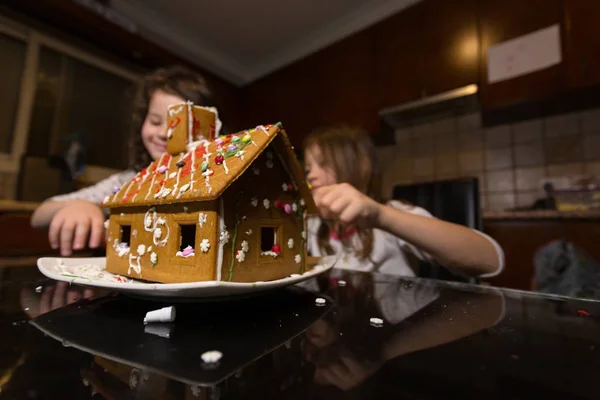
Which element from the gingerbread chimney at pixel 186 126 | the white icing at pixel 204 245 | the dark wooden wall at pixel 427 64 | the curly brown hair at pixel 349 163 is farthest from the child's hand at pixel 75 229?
the dark wooden wall at pixel 427 64

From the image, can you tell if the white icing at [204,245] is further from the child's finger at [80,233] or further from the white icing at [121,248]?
the child's finger at [80,233]

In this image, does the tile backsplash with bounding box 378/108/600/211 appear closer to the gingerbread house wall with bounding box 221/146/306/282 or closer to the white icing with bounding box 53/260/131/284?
the gingerbread house wall with bounding box 221/146/306/282

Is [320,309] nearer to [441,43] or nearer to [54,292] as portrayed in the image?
[54,292]

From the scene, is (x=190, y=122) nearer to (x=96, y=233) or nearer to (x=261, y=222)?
(x=261, y=222)

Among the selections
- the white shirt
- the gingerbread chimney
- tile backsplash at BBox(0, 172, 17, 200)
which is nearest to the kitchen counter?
the white shirt

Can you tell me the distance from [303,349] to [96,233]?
0.55 metres

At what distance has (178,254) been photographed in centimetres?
41

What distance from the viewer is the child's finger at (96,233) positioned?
635mm

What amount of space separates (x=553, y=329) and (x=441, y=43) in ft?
6.31

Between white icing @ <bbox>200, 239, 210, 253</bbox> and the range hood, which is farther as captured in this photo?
the range hood

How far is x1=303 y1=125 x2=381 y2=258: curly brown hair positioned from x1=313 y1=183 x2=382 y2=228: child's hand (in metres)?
0.39

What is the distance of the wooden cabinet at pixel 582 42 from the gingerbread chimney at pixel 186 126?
169 centimetres

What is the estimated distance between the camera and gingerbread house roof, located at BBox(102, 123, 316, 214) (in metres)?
0.38

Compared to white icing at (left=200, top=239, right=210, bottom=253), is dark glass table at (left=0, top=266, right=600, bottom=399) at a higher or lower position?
lower
